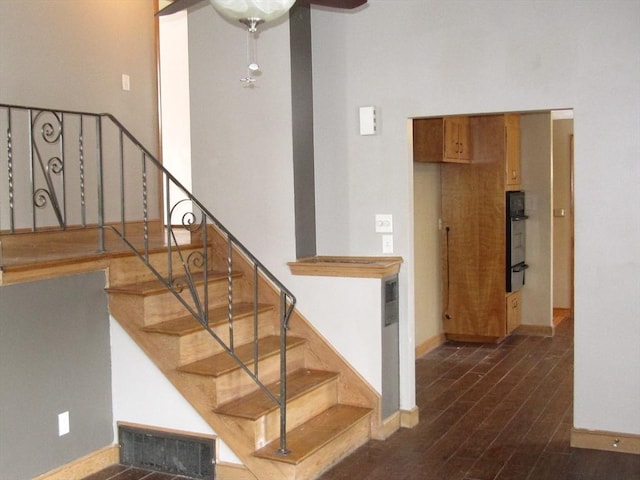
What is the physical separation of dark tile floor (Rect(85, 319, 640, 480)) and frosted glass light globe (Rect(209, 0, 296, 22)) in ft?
7.71

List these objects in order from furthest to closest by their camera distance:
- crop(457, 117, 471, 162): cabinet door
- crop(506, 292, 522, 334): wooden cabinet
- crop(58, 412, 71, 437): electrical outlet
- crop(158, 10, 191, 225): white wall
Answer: crop(506, 292, 522, 334): wooden cabinet
crop(457, 117, 471, 162): cabinet door
crop(158, 10, 191, 225): white wall
crop(58, 412, 71, 437): electrical outlet

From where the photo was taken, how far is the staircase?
3.79m

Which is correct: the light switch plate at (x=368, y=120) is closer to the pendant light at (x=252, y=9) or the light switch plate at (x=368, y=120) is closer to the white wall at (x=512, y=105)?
the white wall at (x=512, y=105)

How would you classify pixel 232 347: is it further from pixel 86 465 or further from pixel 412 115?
pixel 412 115

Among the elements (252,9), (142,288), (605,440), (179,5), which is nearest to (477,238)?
(605,440)

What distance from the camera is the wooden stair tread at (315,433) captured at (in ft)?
12.3

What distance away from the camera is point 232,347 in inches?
153

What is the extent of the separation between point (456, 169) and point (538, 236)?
3.98ft

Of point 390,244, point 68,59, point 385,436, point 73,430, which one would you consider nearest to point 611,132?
point 390,244

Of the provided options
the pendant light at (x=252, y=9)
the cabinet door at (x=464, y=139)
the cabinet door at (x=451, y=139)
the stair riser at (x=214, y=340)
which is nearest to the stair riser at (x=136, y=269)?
the stair riser at (x=214, y=340)

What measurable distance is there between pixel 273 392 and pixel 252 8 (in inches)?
86.8

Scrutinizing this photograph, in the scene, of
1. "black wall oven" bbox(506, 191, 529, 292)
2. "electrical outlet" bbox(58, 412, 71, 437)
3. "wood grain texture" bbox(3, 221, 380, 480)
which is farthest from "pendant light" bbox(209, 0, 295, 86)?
"black wall oven" bbox(506, 191, 529, 292)

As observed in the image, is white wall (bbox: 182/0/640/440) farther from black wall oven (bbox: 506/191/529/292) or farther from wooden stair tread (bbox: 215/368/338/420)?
black wall oven (bbox: 506/191/529/292)

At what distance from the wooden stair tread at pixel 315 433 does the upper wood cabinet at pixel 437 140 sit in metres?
2.68
